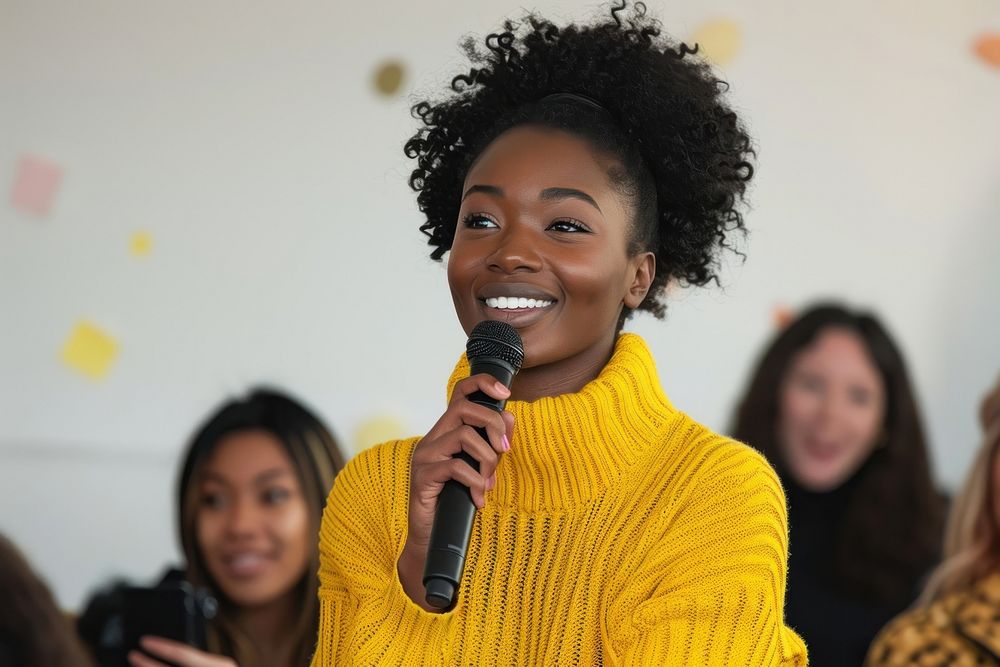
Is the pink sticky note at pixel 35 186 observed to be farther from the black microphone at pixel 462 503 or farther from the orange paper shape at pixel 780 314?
the black microphone at pixel 462 503

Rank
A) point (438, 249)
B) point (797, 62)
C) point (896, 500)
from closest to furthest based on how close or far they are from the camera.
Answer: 1. point (438, 249)
2. point (896, 500)
3. point (797, 62)

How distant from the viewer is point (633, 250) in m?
1.50

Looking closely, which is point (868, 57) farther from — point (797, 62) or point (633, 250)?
point (633, 250)

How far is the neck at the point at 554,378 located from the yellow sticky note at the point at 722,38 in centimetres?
295

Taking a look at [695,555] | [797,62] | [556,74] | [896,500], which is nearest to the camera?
[695,555]

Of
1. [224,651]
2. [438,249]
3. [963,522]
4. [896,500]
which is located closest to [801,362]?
[896,500]

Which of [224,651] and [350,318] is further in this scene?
[350,318]

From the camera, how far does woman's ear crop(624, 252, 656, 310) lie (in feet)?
4.96

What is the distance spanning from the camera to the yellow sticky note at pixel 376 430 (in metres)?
3.89

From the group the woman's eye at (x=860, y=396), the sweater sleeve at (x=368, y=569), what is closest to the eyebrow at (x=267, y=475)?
the sweater sleeve at (x=368, y=569)

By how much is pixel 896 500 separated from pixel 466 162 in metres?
2.20

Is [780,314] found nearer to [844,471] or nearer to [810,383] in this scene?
[810,383]

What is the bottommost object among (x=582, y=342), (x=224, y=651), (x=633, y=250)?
(x=224, y=651)

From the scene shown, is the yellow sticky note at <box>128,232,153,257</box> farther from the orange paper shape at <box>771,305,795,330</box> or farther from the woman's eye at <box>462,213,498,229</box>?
the woman's eye at <box>462,213,498,229</box>
